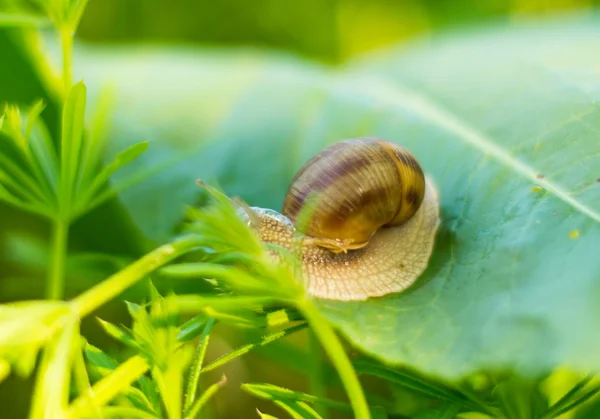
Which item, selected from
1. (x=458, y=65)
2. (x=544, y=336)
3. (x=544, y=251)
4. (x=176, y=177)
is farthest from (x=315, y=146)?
(x=544, y=336)

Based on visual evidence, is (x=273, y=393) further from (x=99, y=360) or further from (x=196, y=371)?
(x=99, y=360)

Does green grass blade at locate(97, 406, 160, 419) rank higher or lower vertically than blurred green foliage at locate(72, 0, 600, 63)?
lower

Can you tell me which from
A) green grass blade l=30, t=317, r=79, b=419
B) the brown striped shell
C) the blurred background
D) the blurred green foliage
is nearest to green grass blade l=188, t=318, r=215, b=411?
green grass blade l=30, t=317, r=79, b=419

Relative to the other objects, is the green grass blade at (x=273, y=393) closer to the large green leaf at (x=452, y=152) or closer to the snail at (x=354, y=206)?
the large green leaf at (x=452, y=152)

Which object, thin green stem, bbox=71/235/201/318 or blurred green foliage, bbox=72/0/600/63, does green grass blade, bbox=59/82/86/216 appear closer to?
thin green stem, bbox=71/235/201/318

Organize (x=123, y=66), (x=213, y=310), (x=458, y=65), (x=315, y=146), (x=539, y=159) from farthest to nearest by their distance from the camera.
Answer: (x=123, y=66)
(x=458, y=65)
(x=315, y=146)
(x=539, y=159)
(x=213, y=310)

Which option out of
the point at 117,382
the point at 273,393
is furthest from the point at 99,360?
the point at 273,393

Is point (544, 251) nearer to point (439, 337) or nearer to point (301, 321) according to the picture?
point (439, 337)
